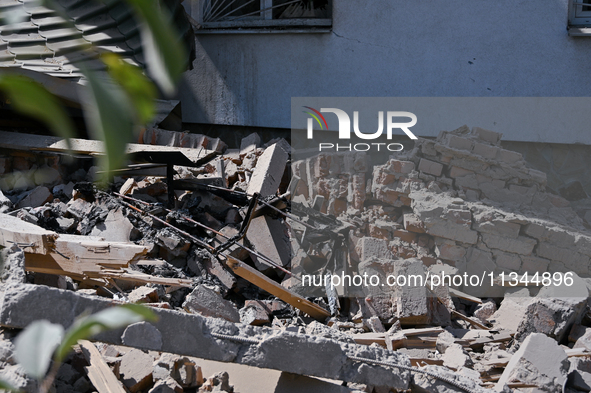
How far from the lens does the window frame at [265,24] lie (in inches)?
300

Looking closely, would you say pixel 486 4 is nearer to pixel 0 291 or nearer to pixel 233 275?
pixel 233 275

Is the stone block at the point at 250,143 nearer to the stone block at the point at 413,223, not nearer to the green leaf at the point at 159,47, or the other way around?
the stone block at the point at 413,223

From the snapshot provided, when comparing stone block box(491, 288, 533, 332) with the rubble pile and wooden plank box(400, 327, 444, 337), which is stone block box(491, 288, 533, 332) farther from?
wooden plank box(400, 327, 444, 337)

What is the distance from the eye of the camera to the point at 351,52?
7500 millimetres

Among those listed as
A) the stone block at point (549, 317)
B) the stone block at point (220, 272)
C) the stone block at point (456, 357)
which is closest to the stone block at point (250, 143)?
the stone block at point (220, 272)

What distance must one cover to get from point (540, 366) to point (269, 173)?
3603mm

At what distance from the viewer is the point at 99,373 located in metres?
3.12

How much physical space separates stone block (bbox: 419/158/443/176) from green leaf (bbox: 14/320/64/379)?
537 centimetres

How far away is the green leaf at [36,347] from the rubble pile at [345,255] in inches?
110

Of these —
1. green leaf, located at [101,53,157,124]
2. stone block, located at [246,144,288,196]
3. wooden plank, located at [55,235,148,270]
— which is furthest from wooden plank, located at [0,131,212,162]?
green leaf, located at [101,53,157,124]

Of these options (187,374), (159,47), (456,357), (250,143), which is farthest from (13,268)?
(250,143)

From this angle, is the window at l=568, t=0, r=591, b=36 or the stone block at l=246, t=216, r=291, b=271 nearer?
the stone block at l=246, t=216, r=291, b=271

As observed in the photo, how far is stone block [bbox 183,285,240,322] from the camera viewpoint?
476 cm

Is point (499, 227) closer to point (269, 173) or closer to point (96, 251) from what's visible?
point (269, 173)
